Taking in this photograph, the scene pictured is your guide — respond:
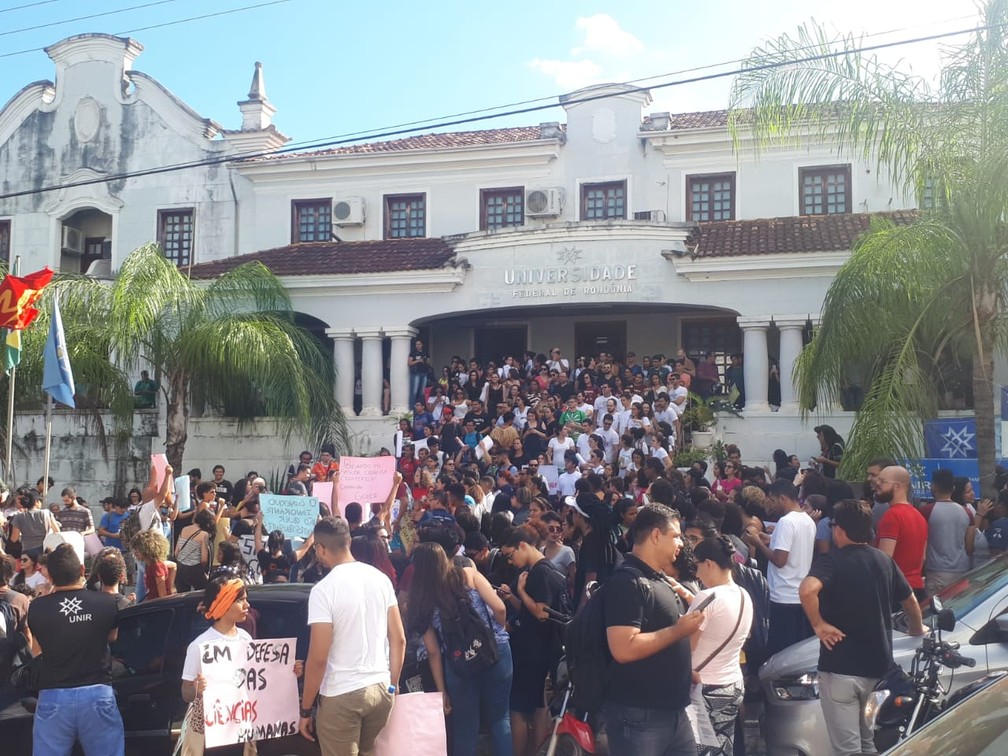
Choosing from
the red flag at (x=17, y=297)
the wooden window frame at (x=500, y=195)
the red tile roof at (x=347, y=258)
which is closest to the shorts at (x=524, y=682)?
the red flag at (x=17, y=297)

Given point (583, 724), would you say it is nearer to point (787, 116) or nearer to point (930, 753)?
point (930, 753)

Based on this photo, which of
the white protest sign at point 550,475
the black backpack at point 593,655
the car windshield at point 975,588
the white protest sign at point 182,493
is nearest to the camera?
the black backpack at point 593,655

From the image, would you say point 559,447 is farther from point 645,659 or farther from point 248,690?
point 645,659

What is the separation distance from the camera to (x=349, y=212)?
84.0ft

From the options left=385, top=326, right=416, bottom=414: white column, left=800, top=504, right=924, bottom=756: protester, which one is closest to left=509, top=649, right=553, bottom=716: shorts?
left=800, top=504, right=924, bottom=756: protester

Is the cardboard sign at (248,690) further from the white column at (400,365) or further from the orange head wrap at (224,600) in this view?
the white column at (400,365)

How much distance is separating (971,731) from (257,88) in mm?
26258

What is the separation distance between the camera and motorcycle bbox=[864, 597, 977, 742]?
5.63 metres

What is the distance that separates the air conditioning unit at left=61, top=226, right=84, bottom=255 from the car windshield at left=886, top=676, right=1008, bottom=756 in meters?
27.7

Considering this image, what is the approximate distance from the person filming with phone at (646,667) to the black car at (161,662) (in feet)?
7.73

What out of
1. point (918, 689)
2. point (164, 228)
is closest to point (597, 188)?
point (164, 228)

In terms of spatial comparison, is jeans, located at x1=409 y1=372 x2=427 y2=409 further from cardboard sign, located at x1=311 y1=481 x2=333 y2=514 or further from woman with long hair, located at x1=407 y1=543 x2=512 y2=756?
woman with long hair, located at x1=407 y1=543 x2=512 y2=756

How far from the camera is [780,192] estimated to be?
77.3ft

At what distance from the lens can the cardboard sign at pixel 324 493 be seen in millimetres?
12222
